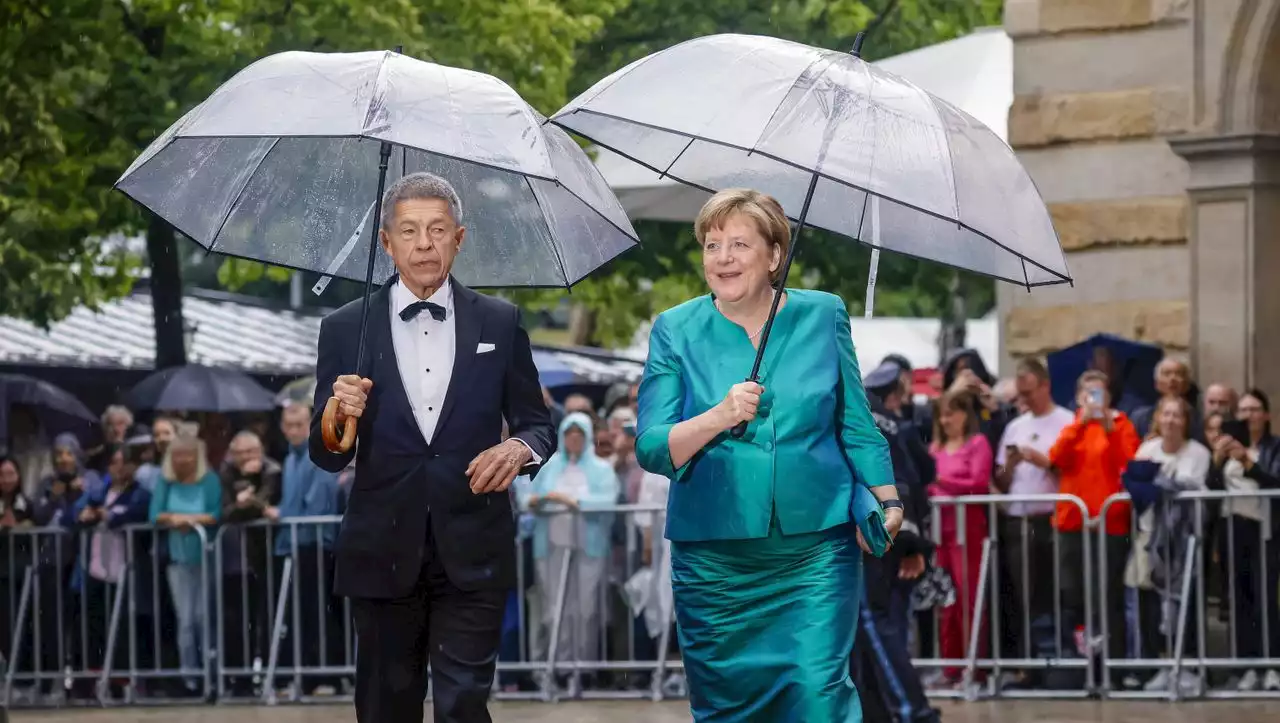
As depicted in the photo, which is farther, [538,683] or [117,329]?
[117,329]

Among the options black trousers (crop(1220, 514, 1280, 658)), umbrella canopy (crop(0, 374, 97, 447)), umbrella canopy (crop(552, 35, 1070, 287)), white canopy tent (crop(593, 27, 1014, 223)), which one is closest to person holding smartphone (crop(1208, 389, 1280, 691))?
black trousers (crop(1220, 514, 1280, 658))

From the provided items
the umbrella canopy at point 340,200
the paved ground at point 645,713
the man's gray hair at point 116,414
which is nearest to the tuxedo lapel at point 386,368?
the umbrella canopy at point 340,200

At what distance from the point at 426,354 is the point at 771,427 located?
101 cm

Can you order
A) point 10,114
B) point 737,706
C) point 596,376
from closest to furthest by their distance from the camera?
point 737,706 < point 10,114 < point 596,376

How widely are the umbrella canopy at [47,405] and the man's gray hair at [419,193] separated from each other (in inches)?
533

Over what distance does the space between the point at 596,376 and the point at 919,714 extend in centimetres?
2808

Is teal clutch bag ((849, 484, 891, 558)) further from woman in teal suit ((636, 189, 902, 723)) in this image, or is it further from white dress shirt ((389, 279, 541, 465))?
white dress shirt ((389, 279, 541, 465))

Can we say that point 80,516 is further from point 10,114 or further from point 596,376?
point 596,376

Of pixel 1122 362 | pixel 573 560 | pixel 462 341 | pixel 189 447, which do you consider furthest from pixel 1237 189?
pixel 462 341

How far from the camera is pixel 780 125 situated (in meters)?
6.66

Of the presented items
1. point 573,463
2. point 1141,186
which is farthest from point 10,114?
point 1141,186

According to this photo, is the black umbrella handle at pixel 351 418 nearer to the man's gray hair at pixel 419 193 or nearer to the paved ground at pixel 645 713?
the man's gray hair at pixel 419 193

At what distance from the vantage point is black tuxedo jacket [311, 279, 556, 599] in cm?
666

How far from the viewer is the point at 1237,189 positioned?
14570 millimetres
